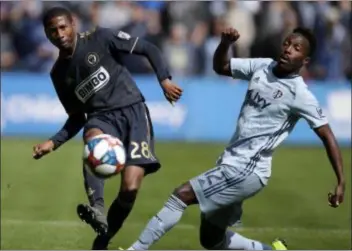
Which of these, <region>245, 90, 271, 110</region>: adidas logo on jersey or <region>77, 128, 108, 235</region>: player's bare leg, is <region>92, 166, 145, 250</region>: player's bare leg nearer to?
<region>77, 128, 108, 235</region>: player's bare leg

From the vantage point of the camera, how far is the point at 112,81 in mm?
10781

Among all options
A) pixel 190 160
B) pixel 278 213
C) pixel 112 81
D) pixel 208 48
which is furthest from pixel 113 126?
pixel 208 48

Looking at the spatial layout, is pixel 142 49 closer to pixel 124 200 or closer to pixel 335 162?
pixel 124 200

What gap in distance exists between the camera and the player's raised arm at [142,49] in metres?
10.4

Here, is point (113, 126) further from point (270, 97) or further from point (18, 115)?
point (18, 115)

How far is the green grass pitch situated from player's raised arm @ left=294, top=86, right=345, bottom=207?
2.73 meters

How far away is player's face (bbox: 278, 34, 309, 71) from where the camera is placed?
964 cm

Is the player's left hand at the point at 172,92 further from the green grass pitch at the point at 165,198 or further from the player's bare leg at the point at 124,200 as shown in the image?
the green grass pitch at the point at 165,198

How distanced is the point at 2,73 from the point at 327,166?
7.59 m

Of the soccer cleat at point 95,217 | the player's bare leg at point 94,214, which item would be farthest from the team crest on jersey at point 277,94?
the soccer cleat at point 95,217

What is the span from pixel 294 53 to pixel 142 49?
5.51 feet

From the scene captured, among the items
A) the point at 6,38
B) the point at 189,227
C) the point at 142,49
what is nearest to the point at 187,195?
the point at 142,49

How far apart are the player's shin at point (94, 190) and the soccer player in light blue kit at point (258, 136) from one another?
1.03 meters

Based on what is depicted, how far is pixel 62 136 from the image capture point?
11.1 m
